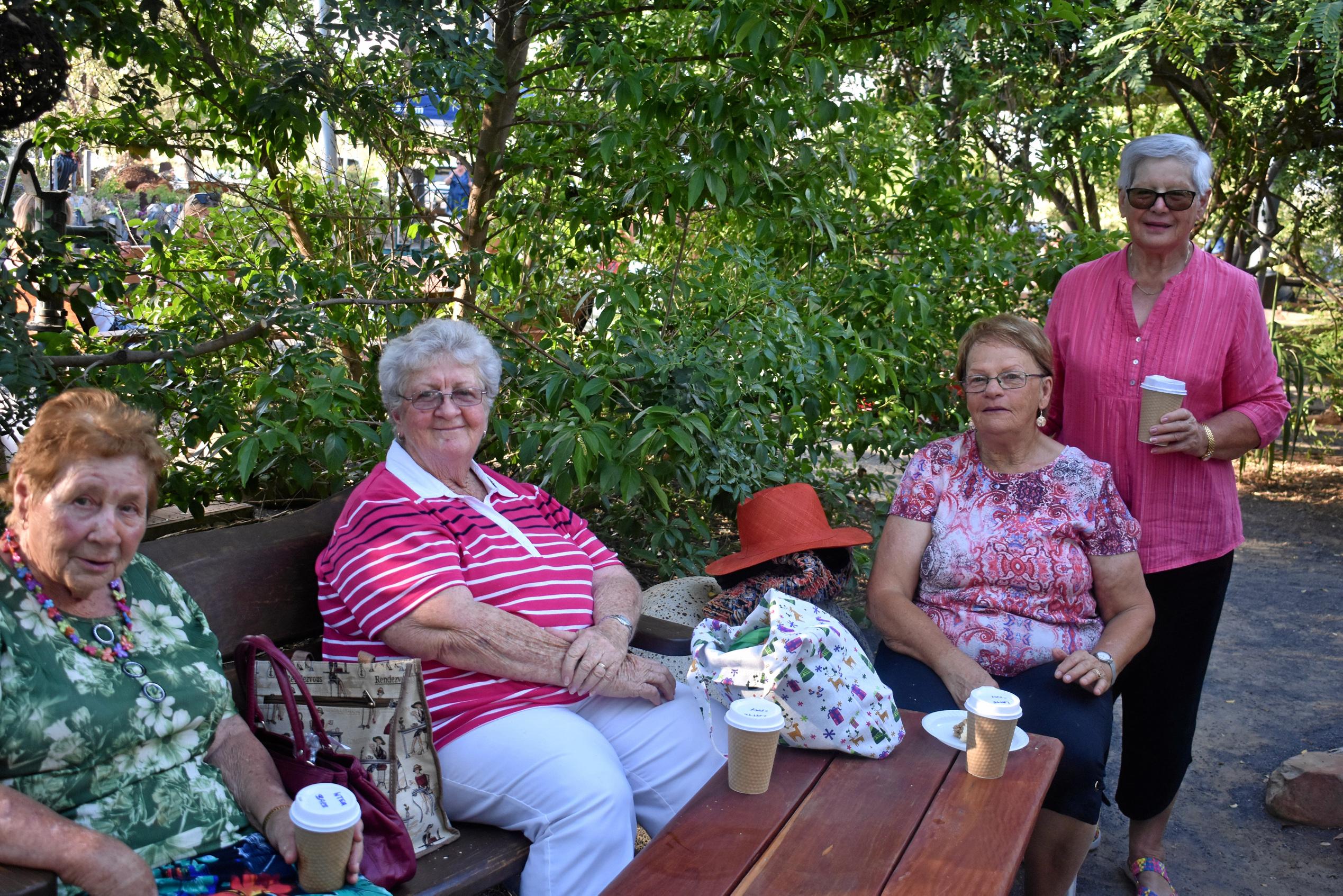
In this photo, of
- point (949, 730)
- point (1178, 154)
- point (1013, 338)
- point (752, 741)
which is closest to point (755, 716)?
point (752, 741)

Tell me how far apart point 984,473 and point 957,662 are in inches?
19.5

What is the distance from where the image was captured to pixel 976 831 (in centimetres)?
193

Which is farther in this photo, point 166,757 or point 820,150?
point 820,150

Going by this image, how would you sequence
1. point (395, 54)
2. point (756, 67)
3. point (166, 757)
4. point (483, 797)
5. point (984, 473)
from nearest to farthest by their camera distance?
point (166, 757), point (483, 797), point (984, 473), point (756, 67), point (395, 54)

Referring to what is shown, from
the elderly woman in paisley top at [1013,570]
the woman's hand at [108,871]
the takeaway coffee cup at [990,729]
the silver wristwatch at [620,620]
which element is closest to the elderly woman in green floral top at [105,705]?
the woman's hand at [108,871]

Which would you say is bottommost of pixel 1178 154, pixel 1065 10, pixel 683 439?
pixel 683 439

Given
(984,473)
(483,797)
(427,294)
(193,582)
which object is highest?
(427,294)

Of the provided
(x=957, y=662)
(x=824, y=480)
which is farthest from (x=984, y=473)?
(x=824, y=480)

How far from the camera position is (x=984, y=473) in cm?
281

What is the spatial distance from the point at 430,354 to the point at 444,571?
1.79 feet

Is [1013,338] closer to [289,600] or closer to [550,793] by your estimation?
[550,793]

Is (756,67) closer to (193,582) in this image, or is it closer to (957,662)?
(957,662)

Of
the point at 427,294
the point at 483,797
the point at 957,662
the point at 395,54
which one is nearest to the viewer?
the point at 483,797

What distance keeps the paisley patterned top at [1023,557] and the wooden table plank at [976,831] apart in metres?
0.45
